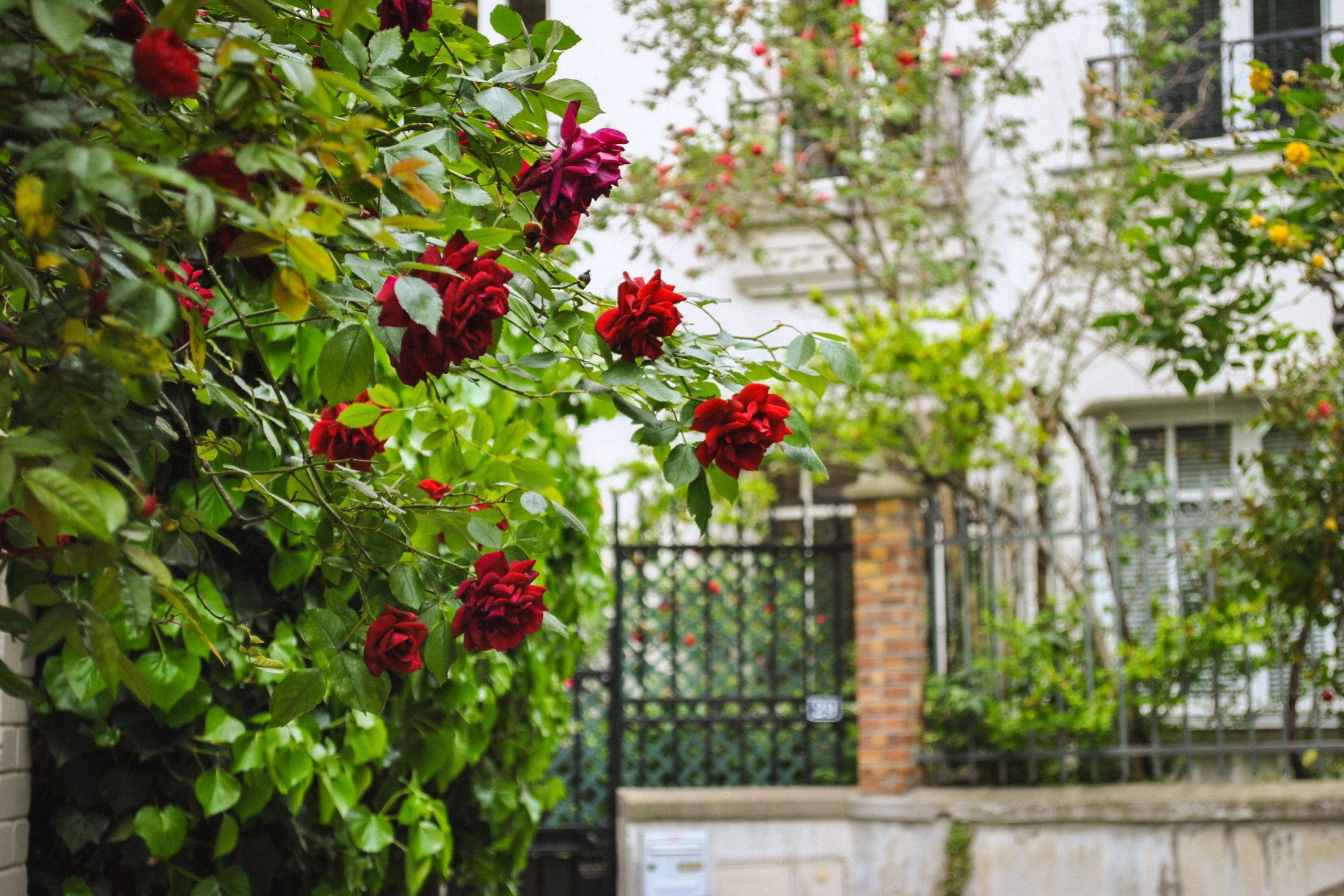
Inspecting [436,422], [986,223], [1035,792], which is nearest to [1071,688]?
[1035,792]

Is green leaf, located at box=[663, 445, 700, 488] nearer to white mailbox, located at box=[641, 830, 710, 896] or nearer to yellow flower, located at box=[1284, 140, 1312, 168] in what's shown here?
yellow flower, located at box=[1284, 140, 1312, 168]

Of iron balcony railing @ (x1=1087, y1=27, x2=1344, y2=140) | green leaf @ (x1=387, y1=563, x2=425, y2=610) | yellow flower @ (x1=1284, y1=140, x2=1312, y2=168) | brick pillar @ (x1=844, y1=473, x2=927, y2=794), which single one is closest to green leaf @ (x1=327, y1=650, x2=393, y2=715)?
green leaf @ (x1=387, y1=563, x2=425, y2=610)

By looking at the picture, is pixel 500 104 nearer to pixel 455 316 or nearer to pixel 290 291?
pixel 455 316

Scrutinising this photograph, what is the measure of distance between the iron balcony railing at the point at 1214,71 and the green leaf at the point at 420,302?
727 centimetres

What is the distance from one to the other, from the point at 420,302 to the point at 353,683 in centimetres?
58

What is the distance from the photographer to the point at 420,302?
140cm

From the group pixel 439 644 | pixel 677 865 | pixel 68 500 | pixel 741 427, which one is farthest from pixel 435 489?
pixel 677 865

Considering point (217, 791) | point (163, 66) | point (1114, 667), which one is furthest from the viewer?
point (1114, 667)

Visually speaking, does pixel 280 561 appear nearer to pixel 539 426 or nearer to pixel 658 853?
pixel 539 426

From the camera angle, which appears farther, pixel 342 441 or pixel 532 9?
pixel 532 9

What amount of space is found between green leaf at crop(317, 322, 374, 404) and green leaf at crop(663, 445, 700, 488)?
414mm

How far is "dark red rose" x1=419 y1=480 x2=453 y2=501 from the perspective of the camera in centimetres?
197

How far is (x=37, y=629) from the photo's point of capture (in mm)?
1274

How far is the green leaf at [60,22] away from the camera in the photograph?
1014mm
